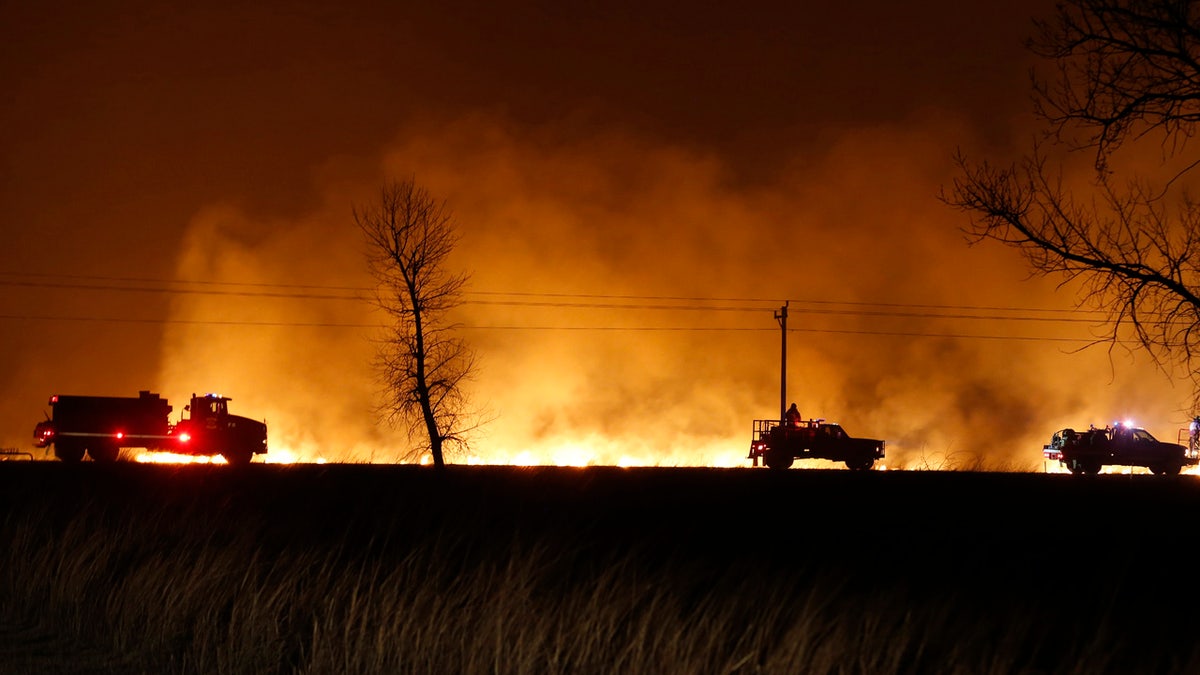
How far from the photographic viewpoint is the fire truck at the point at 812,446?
46.1m

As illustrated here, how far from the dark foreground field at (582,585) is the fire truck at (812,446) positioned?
23.4 metres

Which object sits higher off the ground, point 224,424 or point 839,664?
point 224,424

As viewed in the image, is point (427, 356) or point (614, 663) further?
point (427, 356)

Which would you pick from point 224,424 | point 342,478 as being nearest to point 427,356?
point 224,424

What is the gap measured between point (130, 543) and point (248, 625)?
427 centimetres

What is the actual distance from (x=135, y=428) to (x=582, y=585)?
36.8 m

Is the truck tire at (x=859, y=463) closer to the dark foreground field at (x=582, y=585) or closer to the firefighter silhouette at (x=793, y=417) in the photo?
the firefighter silhouette at (x=793, y=417)

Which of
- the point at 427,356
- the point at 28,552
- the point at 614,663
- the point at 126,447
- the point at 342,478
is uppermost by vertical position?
the point at 427,356

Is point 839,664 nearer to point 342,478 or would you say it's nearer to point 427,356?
point 342,478

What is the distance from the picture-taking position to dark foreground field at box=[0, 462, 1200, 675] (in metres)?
8.71

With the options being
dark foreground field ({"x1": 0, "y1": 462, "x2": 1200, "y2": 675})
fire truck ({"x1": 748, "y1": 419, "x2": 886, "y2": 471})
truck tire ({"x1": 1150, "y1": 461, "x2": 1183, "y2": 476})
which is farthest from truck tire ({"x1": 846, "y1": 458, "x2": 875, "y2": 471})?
dark foreground field ({"x1": 0, "y1": 462, "x2": 1200, "y2": 675})

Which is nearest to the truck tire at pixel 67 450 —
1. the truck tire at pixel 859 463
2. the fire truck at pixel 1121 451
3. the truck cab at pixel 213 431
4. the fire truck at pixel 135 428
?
the fire truck at pixel 135 428

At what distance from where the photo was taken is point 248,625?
9523 millimetres

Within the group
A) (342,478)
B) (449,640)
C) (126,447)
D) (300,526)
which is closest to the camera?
(449,640)
